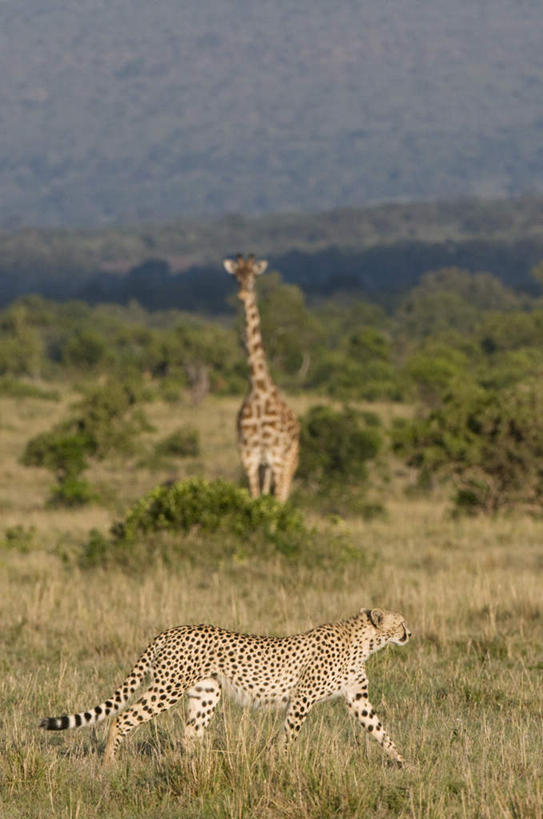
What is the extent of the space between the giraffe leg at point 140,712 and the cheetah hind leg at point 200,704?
11 cm

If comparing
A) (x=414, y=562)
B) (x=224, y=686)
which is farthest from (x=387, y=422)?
(x=224, y=686)

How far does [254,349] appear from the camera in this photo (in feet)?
49.6

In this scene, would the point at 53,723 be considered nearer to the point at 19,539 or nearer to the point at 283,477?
the point at 283,477

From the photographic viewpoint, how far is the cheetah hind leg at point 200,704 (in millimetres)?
5211

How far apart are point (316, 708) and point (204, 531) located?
5.82m

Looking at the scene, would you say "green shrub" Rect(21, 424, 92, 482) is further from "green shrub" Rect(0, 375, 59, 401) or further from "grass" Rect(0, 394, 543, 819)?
Result: "green shrub" Rect(0, 375, 59, 401)

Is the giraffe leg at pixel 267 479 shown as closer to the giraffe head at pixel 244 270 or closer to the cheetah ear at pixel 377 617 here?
the giraffe head at pixel 244 270

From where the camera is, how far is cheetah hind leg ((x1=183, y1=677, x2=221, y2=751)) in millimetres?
5211

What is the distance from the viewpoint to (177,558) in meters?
11.7

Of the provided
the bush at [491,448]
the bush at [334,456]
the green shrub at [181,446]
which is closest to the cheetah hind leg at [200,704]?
the bush at [491,448]

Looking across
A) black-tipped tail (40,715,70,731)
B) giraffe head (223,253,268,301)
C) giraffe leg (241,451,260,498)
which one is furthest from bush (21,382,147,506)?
black-tipped tail (40,715,70,731)

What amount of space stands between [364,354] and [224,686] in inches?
1813

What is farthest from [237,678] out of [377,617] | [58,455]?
[58,455]

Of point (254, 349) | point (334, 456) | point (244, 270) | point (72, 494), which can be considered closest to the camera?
point (244, 270)
